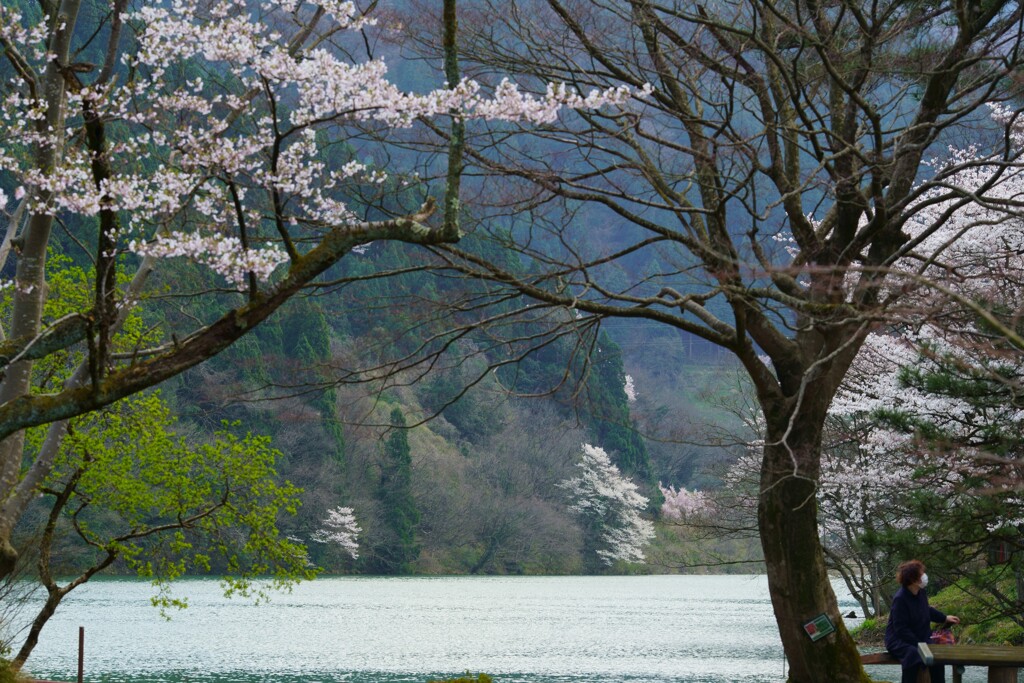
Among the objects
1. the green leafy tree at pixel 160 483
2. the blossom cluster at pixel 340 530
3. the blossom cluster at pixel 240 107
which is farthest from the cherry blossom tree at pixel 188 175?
the blossom cluster at pixel 340 530

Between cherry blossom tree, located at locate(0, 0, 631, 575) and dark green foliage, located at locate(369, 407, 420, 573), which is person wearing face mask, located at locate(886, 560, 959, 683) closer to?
cherry blossom tree, located at locate(0, 0, 631, 575)

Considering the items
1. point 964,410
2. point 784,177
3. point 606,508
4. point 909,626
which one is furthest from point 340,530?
point 909,626

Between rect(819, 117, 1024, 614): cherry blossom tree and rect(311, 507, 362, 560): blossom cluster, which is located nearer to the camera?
rect(819, 117, 1024, 614): cherry blossom tree

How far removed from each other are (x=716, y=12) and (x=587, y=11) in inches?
46.3

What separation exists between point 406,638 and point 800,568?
12.8m

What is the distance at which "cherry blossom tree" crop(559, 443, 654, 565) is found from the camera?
46625 millimetres

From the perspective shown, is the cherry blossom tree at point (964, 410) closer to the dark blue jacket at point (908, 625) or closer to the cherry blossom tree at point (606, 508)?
the dark blue jacket at point (908, 625)

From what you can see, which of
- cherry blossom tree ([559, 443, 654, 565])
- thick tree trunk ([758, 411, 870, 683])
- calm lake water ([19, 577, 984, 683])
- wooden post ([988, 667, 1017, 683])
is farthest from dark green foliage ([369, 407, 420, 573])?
wooden post ([988, 667, 1017, 683])

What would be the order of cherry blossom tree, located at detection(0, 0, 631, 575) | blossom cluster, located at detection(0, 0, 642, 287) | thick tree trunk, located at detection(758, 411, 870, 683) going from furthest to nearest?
thick tree trunk, located at detection(758, 411, 870, 683)
blossom cluster, located at detection(0, 0, 642, 287)
cherry blossom tree, located at detection(0, 0, 631, 575)

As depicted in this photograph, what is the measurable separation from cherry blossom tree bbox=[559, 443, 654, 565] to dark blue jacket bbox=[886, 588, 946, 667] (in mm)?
38709


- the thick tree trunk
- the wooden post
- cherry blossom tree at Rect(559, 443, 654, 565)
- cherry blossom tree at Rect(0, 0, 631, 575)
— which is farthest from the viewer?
cherry blossom tree at Rect(559, 443, 654, 565)

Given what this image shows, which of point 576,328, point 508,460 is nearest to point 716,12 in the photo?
point 576,328

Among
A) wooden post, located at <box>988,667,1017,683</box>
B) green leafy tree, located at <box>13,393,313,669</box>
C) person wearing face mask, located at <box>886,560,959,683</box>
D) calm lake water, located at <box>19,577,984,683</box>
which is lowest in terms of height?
calm lake water, located at <box>19,577,984,683</box>

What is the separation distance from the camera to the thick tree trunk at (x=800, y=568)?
762cm
